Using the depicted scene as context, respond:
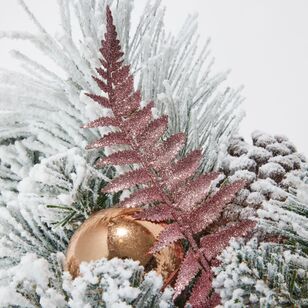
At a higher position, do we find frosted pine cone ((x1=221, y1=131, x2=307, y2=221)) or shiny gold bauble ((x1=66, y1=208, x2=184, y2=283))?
frosted pine cone ((x1=221, y1=131, x2=307, y2=221))

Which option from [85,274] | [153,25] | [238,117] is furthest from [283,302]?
[153,25]

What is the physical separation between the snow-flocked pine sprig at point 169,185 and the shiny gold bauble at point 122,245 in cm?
4

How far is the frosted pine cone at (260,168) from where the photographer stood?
506mm

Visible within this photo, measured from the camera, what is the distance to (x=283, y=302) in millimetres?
355

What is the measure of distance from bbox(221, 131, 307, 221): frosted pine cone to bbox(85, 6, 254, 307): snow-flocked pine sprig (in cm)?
7

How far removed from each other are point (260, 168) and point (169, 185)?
0.12 meters

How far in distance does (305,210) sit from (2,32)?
0.39 m

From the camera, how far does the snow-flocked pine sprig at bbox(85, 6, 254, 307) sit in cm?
43

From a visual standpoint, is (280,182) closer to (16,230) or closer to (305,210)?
(305,210)

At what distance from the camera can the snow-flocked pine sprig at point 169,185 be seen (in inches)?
17.0

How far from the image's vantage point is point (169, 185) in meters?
0.45

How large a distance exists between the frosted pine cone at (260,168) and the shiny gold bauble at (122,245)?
7 cm

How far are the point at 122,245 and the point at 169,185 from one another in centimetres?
8

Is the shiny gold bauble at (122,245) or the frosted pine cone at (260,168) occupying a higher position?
the frosted pine cone at (260,168)
